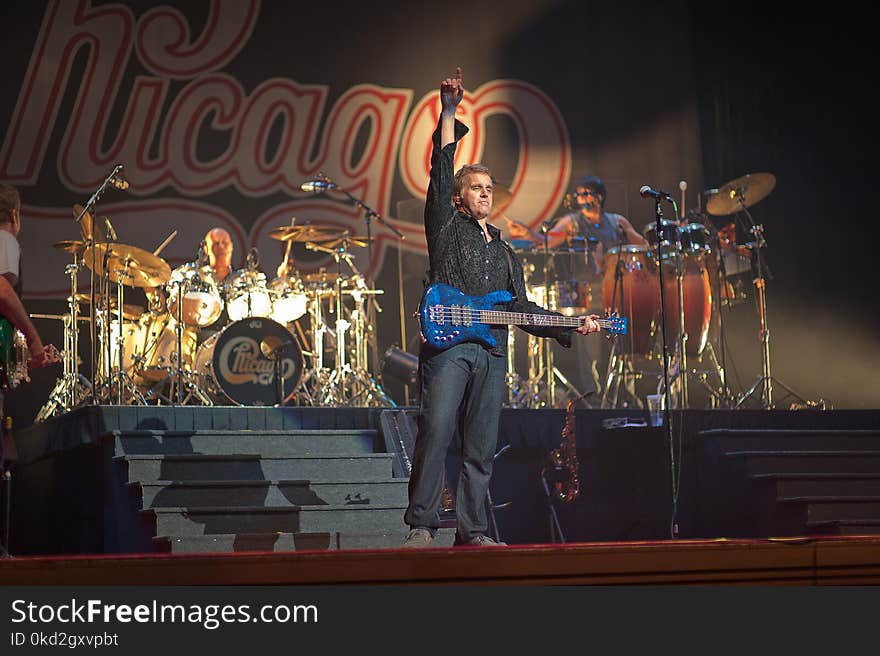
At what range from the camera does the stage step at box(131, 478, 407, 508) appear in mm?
6535

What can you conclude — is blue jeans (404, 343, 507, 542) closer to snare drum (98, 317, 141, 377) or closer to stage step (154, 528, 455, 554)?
stage step (154, 528, 455, 554)

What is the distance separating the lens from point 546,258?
1015cm

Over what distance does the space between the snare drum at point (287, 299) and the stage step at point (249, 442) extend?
100 inches

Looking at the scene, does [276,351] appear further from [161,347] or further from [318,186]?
[318,186]

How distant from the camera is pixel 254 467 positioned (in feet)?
22.9

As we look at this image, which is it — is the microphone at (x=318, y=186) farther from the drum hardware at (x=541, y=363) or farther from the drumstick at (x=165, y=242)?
the drum hardware at (x=541, y=363)

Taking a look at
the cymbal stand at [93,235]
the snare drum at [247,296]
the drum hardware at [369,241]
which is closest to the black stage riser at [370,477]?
the cymbal stand at [93,235]

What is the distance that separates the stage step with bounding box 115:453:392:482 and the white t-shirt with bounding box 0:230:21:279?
1.81 metres

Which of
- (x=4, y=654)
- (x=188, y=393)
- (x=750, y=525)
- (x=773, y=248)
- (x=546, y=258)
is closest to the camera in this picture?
(x=4, y=654)

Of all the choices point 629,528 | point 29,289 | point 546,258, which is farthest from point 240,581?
point 29,289

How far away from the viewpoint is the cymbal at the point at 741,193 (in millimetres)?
9766

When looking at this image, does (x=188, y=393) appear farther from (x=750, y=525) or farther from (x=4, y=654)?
(x=4, y=654)

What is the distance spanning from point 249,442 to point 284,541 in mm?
1077

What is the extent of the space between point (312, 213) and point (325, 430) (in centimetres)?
445
